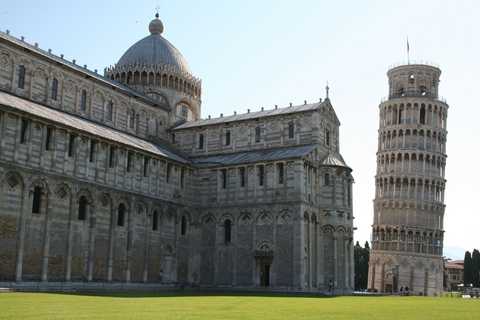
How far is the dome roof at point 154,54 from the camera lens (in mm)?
65000

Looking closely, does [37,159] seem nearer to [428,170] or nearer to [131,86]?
[131,86]

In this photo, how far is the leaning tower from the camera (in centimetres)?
8462

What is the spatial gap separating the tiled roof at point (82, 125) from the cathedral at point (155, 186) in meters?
0.22

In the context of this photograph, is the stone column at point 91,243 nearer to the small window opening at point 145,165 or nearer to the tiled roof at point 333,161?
the small window opening at point 145,165

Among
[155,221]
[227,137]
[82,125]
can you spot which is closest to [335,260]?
[227,137]

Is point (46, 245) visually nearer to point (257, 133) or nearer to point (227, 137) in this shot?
point (227, 137)

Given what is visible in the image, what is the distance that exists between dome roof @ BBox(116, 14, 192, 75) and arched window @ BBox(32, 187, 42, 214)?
25719 millimetres

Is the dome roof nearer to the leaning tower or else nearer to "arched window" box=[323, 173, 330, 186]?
Answer: "arched window" box=[323, 173, 330, 186]

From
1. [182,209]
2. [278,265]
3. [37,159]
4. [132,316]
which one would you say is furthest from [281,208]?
[132,316]

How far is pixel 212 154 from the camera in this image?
60.3 metres

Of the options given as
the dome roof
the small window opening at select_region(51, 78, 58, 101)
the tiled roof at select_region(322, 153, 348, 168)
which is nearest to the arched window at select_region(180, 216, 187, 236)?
the tiled roof at select_region(322, 153, 348, 168)

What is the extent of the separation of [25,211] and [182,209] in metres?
17.2

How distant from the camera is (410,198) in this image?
8506 centimetres

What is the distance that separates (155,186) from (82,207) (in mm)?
8121
